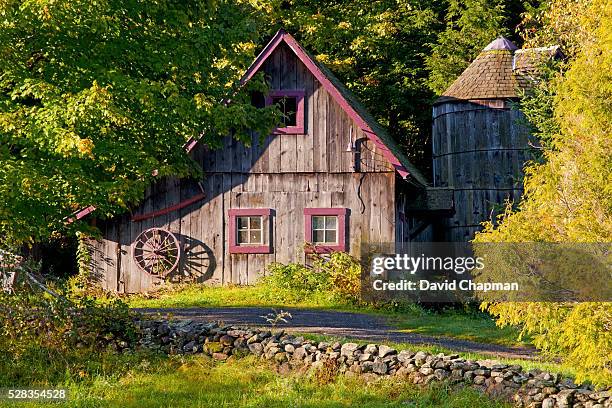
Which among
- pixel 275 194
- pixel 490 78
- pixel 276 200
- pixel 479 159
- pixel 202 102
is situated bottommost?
pixel 276 200

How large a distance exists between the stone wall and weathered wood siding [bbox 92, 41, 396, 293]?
881 cm

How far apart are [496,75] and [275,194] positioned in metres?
10.3

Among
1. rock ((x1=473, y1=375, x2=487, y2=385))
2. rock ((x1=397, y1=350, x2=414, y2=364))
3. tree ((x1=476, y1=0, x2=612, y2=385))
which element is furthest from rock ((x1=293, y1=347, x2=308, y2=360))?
tree ((x1=476, y1=0, x2=612, y2=385))

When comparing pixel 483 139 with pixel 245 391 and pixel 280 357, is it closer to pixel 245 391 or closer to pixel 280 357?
pixel 280 357

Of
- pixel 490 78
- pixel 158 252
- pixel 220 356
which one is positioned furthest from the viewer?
pixel 490 78

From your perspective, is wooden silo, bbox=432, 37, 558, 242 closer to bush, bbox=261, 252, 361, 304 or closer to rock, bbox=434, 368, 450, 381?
bush, bbox=261, 252, 361, 304

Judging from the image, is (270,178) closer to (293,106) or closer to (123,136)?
(293,106)

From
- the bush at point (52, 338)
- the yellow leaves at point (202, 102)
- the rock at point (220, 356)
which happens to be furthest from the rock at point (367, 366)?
the yellow leaves at point (202, 102)

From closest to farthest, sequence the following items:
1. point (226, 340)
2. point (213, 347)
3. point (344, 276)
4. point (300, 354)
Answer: point (300, 354) → point (213, 347) → point (226, 340) → point (344, 276)

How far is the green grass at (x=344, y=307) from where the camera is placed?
17.5m

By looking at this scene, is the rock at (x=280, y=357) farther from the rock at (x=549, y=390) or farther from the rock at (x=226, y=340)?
the rock at (x=549, y=390)

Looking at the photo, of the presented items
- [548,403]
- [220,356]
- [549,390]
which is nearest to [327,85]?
[220,356]

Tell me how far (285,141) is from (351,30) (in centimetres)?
1233

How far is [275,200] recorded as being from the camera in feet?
77.7
